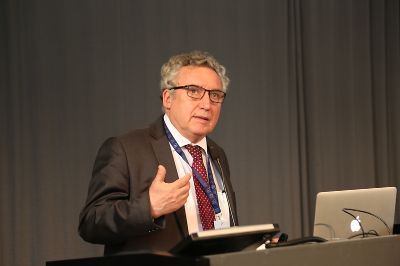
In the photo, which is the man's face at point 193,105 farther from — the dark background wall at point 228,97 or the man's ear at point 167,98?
the dark background wall at point 228,97

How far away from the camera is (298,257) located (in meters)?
1.23

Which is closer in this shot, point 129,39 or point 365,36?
point 129,39

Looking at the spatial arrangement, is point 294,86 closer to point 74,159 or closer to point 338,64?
point 338,64

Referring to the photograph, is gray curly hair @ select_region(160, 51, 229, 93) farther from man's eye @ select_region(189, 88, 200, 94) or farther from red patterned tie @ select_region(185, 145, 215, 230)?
red patterned tie @ select_region(185, 145, 215, 230)

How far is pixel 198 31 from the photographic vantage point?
15.8 ft

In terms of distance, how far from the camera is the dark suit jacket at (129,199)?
6.15 feet

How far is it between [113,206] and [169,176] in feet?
1.13

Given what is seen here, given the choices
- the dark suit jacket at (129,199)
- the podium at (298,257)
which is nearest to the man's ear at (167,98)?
the dark suit jacket at (129,199)

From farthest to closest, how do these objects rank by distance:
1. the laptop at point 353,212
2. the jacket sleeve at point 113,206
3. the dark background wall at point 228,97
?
the dark background wall at point 228,97 < the laptop at point 353,212 < the jacket sleeve at point 113,206

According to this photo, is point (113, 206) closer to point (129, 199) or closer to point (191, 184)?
point (129, 199)

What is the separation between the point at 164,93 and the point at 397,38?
3.81 m

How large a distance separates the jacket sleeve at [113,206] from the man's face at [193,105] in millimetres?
312

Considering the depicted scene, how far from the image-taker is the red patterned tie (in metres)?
2.26

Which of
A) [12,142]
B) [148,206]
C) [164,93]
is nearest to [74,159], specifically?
[12,142]
